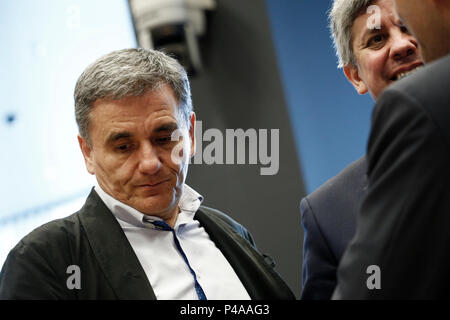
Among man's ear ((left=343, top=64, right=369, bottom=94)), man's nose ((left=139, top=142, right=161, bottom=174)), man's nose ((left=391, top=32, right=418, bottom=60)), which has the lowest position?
man's nose ((left=139, top=142, right=161, bottom=174))

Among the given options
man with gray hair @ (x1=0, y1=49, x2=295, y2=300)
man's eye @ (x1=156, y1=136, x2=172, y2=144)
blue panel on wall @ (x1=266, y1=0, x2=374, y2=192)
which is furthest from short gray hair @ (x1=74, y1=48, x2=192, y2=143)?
blue panel on wall @ (x1=266, y1=0, x2=374, y2=192)

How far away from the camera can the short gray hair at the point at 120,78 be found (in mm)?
1498

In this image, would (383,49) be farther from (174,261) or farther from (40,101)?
(40,101)

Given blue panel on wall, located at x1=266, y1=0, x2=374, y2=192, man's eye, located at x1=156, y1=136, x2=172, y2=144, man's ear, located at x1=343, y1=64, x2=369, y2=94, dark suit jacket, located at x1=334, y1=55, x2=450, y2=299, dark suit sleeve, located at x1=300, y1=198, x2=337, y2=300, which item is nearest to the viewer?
dark suit jacket, located at x1=334, y1=55, x2=450, y2=299

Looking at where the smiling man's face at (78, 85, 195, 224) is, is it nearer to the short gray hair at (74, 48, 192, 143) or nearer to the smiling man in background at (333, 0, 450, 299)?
the short gray hair at (74, 48, 192, 143)

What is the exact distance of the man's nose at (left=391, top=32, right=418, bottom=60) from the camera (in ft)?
5.18

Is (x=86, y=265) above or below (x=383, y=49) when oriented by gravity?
below

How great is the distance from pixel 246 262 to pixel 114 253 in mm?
396

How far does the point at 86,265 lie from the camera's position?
Answer: 1368mm

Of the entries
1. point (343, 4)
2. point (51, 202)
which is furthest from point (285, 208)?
point (343, 4)

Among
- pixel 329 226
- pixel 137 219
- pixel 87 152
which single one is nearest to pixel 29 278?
pixel 137 219

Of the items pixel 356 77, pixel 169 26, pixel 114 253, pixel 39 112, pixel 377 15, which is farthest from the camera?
pixel 169 26

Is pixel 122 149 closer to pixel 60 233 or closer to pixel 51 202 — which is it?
pixel 60 233

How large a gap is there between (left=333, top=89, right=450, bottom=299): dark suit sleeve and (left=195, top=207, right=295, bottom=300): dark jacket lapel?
2.03ft
